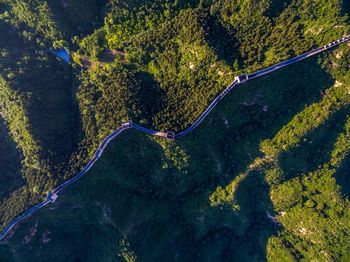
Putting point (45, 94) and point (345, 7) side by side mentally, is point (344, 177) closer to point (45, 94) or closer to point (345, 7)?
Result: point (345, 7)

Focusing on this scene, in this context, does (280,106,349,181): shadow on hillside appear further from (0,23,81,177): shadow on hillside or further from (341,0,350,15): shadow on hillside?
(0,23,81,177): shadow on hillside

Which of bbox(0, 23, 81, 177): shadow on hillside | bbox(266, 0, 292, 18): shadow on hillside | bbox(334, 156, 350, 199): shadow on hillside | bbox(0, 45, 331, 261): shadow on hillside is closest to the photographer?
bbox(266, 0, 292, 18): shadow on hillside

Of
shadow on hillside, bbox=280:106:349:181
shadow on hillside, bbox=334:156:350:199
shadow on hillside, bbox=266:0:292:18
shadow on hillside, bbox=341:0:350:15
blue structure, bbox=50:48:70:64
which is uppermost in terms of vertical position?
blue structure, bbox=50:48:70:64

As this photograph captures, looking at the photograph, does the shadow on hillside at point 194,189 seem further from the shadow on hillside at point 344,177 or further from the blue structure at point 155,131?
the shadow on hillside at point 344,177

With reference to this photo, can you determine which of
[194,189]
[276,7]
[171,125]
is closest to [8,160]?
[171,125]

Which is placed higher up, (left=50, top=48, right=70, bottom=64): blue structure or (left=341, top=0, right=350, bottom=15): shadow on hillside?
(left=50, top=48, right=70, bottom=64): blue structure

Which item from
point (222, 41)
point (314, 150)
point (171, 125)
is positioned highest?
point (222, 41)

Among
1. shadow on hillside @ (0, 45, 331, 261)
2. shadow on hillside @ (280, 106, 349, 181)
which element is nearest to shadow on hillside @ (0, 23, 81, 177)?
shadow on hillside @ (0, 45, 331, 261)

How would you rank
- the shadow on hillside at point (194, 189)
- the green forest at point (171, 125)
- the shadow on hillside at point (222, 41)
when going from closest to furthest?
the green forest at point (171, 125), the shadow on hillside at point (222, 41), the shadow on hillside at point (194, 189)

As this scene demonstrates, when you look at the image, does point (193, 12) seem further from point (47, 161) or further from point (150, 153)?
point (47, 161)

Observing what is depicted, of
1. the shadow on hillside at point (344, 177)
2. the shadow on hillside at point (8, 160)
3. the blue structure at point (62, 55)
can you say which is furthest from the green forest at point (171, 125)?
the blue structure at point (62, 55)
